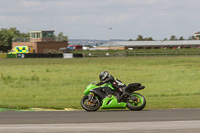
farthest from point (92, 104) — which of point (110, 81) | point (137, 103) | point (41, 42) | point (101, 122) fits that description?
point (41, 42)

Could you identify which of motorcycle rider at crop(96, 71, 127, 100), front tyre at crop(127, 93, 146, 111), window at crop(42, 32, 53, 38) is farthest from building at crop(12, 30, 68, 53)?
front tyre at crop(127, 93, 146, 111)

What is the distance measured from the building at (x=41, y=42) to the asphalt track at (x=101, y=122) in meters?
98.1

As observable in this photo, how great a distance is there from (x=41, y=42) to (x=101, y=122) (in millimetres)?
104326

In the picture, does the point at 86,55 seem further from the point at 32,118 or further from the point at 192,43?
the point at 192,43

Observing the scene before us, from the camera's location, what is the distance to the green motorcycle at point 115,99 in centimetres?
1252

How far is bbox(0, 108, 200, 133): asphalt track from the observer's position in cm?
898

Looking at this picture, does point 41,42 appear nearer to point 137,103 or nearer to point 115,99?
point 115,99

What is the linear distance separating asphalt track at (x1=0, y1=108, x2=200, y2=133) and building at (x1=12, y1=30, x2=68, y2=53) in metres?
98.1

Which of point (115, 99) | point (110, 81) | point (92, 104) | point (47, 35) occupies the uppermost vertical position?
point (47, 35)

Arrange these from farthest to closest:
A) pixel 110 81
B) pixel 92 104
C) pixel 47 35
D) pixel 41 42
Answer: pixel 47 35
pixel 41 42
pixel 92 104
pixel 110 81

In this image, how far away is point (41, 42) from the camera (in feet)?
370

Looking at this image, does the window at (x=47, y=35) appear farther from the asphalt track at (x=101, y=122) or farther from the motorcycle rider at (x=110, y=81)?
the asphalt track at (x=101, y=122)

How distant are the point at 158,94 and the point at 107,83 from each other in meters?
8.40

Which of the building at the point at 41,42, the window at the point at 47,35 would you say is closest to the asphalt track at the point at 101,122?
the building at the point at 41,42
